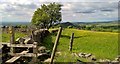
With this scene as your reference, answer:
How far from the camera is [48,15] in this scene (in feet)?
197

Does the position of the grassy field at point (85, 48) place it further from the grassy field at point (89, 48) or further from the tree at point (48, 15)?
the tree at point (48, 15)

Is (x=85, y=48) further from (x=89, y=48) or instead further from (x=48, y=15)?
(x=48, y=15)

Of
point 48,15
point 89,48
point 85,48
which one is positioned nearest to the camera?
point 85,48

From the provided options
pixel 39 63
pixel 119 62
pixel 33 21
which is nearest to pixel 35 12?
pixel 33 21

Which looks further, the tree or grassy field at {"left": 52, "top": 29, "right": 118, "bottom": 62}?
the tree

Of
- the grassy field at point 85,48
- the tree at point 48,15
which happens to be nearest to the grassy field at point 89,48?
the grassy field at point 85,48

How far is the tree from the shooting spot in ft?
197

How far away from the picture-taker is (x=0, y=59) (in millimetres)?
14305

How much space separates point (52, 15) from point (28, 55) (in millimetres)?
44964

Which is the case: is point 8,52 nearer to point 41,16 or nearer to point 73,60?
point 73,60

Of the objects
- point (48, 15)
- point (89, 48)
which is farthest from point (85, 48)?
point (48, 15)

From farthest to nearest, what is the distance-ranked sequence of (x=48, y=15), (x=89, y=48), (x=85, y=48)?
(x=48, y=15) → (x=89, y=48) → (x=85, y=48)

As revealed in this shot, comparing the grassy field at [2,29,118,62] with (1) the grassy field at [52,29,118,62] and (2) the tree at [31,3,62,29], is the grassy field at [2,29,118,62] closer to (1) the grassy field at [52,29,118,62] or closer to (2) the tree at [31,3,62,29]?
(1) the grassy field at [52,29,118,62]

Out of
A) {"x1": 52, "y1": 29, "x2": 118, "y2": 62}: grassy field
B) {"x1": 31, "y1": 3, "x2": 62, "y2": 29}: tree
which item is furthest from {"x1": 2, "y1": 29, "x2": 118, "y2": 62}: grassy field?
{"x1": 31, "y1": 3, "x2": 62, "y2": 29}: tree
